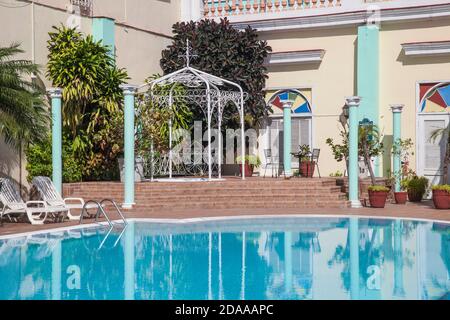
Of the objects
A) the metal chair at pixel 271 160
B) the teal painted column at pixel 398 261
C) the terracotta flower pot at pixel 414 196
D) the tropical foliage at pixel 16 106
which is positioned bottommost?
the teal painted column at pixel 398 261

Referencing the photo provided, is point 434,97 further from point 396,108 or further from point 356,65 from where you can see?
point 356,65

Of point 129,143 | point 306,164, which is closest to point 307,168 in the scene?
point 306,164

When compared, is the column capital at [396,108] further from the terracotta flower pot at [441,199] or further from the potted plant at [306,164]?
the terracotta flower pot at [441,199]

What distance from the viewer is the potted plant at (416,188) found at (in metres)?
19.8

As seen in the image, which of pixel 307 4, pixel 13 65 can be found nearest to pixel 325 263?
pixel 13 65

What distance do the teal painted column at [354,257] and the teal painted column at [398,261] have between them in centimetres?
46

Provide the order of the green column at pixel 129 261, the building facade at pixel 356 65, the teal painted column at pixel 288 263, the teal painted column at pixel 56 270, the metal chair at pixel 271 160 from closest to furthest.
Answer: the teal painted column at pixel 56 270, the green column at pixel 129 261, the teal painted column at pixel 288 263, the building facade at pixel 356 65, the metal chair at pixel 271 160

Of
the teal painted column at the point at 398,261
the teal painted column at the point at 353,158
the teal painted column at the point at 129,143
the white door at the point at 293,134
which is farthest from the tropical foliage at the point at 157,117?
the teal painted column at the point at 398,261

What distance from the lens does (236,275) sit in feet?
31.2

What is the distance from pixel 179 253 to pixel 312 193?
25.5ft

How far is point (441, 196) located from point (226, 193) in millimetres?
5179

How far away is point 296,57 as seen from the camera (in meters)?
22.2

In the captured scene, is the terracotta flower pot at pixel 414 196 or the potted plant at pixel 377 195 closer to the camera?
the potted plant at pixel 377 195

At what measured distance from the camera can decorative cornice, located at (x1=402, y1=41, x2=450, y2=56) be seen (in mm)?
20250
